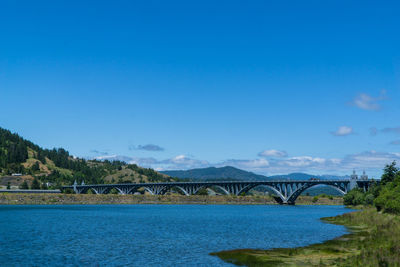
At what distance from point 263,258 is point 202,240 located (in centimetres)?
1607

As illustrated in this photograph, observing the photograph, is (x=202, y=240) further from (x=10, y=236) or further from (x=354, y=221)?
(x=354, y=221)

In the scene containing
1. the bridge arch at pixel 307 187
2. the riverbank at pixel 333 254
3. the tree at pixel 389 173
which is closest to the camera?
the riverbank at pixel 333 254

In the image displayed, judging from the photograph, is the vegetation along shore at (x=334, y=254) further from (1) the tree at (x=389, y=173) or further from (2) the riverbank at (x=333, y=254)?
(1) the tree at (x=389, y=173)

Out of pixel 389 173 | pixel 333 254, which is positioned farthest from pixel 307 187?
Answer: pixel 333 254

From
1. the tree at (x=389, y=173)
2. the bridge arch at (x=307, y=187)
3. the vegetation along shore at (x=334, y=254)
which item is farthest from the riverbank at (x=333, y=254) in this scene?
the bridge arch at (x=307, y=187)

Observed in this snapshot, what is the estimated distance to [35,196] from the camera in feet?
606

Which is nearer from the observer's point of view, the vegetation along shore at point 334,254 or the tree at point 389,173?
the vegetation along shore at point 334,254

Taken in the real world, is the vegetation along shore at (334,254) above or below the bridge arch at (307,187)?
below

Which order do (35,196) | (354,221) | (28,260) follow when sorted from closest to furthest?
(28,260) < (354,221) < (35,196)

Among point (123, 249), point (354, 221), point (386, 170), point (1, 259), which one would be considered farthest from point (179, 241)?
point (386, 170)

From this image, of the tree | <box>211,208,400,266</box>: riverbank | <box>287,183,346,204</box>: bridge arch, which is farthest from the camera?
<box>287,183,346,204</box>: bridge arch

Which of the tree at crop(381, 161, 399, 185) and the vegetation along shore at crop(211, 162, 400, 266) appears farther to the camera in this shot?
the tree at crop(381, 161, 399, 185)

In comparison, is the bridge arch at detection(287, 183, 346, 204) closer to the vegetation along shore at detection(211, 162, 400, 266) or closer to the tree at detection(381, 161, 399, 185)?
the tree at detection(381, 161, 399, 185)

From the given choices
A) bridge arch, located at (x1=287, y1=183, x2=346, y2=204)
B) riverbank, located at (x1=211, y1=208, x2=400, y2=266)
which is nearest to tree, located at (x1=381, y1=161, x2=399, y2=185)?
bridge arch, located at (x1=287, y1=183, x2=346, y2=204)
